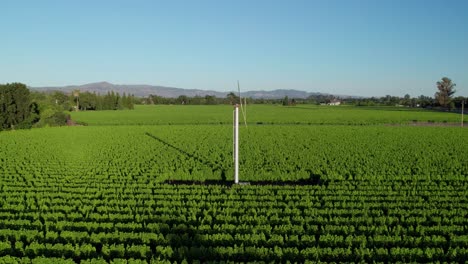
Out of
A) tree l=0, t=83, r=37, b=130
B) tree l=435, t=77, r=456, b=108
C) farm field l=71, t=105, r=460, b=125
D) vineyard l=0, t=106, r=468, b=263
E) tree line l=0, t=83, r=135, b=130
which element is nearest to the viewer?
vineyard l=0, t=106, r=468, b=263

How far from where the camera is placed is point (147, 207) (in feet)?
43.6

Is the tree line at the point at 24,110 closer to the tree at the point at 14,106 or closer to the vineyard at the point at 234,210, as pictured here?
the tree at the point at 14,106

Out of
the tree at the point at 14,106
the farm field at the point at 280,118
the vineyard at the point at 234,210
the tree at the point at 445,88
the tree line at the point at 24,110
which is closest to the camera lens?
the vineyard at the point at 234,210

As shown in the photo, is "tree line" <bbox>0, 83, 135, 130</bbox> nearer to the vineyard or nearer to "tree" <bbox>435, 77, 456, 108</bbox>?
the vineyard

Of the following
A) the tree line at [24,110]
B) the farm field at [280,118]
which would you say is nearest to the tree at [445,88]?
the farm field at [280,118]

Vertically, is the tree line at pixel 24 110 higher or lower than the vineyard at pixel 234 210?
higher

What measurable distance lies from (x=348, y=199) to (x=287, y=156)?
11.0 metres

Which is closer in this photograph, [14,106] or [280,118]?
[14,106]

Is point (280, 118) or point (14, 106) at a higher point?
point (14, 106)

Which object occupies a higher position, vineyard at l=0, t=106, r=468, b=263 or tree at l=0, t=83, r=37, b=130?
tree at l=0, t=83, r=37, b=130

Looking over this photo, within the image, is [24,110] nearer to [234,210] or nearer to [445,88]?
[234,210]

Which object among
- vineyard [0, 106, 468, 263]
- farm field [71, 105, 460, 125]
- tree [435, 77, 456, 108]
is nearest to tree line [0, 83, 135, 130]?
farm field [71, 105, 460, 125]

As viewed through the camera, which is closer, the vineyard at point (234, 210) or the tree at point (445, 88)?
the vineyard at point (234, 210)

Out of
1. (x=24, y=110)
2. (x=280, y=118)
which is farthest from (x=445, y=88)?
(x=24, y=110)
